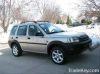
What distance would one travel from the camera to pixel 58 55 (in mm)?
6695

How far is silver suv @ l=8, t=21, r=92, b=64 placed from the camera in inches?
252

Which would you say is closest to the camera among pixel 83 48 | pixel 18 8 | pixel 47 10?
pixel 83 48

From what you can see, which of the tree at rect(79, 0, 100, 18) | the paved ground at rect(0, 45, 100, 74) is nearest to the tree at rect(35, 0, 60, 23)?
the tree at rect(79, 0, 100, 18)

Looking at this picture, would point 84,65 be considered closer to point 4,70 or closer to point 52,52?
point 52,52

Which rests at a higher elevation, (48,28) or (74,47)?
(48,28)

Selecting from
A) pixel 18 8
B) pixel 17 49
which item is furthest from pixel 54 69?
pixel 18 8

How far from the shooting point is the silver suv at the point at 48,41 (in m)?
6.40

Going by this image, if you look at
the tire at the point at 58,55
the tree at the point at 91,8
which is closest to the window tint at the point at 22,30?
the tire at the point at 58,55

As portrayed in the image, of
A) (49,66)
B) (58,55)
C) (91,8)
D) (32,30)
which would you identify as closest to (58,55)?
(58,55)

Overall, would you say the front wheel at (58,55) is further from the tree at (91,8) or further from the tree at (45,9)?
the tree at (45,9)

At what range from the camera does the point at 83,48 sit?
21.7 feet

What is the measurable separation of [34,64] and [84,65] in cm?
217

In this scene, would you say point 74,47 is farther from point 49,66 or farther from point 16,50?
point 16,50

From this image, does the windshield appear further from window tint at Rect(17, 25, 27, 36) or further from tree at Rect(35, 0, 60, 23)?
tree at Rect(35, 0, 60, 23)
